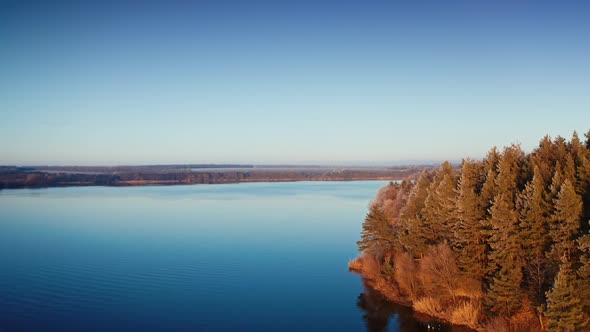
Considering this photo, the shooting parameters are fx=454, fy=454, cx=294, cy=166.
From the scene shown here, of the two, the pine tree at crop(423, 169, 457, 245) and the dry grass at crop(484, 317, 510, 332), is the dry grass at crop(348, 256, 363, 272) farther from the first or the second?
the dry grass at crop(484, 317, 510, 332)

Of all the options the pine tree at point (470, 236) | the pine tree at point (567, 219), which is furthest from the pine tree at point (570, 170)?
the pine tree at point (470, 236)

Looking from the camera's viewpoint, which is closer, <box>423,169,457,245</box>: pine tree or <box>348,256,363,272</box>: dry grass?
<box>423,169,457,245</box>: pine tree

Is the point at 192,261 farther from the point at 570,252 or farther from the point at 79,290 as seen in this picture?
the point at 570,252

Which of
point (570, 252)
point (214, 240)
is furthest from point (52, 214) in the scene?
point (570, 252)

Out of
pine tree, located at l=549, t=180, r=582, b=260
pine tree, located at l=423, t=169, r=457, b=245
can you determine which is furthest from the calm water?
pine tree, located at l=549, t=180, r=582, b=260

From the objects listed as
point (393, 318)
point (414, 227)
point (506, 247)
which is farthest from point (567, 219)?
point (414, 227)

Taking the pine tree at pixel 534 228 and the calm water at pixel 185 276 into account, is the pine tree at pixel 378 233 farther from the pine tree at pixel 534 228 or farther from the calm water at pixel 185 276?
the pine tree at pixel 534 228
